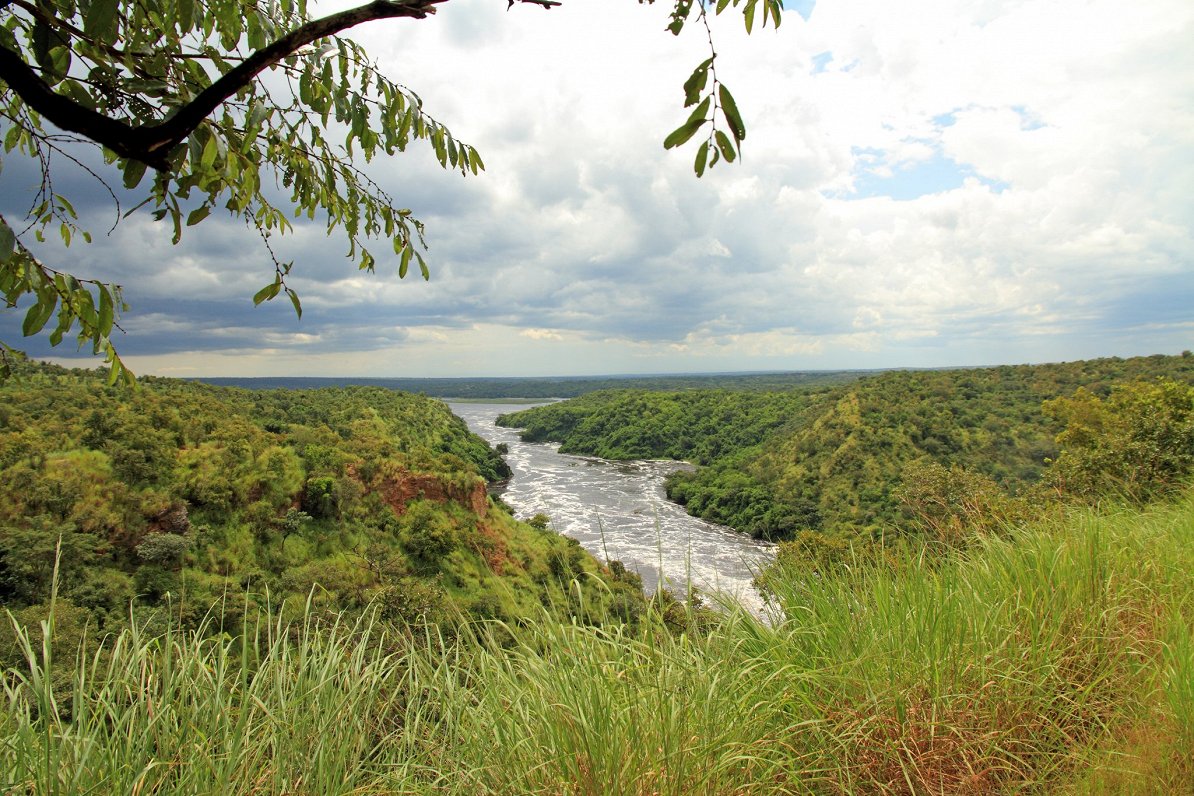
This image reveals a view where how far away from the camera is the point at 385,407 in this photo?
61.1m

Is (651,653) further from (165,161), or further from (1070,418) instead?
(1070,418)

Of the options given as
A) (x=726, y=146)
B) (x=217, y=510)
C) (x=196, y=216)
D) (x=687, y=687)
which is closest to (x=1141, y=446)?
(x=687, y=687)

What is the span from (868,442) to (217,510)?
42.2 meters

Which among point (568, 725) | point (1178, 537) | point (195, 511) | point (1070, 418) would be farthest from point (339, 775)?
point (195, 511)

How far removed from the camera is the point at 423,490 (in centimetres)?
3262

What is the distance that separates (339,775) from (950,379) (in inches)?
2550

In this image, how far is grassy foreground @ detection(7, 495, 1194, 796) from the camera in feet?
4.78

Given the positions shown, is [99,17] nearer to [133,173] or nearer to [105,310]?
[133,173]

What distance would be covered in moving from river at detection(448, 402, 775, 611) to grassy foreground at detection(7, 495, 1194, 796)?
64.3ft

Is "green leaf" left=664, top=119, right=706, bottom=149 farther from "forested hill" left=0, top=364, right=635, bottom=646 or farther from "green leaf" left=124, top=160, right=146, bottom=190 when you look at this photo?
"forested hill" left=0, top=364, right=635, bottom=646

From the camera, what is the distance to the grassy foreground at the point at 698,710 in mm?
1457

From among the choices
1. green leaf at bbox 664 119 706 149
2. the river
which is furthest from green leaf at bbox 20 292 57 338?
the river

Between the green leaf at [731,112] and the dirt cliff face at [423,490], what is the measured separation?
32997 mm

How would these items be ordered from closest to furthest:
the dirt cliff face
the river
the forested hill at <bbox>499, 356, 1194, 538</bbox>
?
the dirt cliff face < the river < the forested hill at <bbox>499, 356, 1194, 538</bbox>
